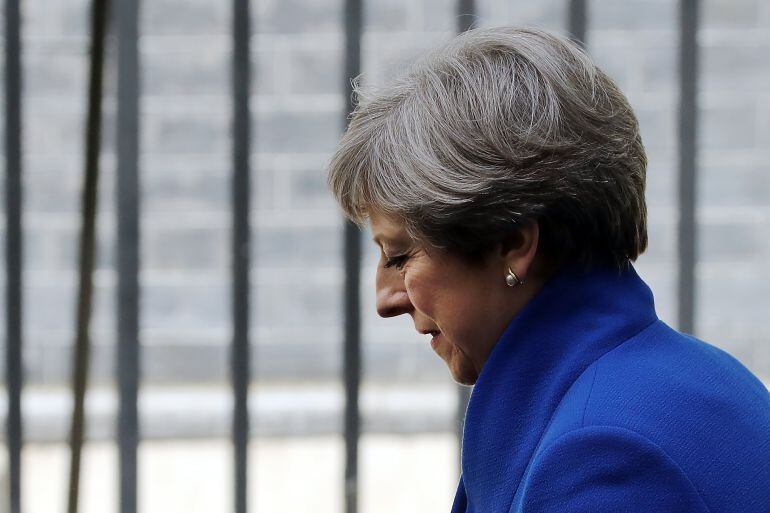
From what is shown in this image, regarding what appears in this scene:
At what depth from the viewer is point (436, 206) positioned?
48.1 inches

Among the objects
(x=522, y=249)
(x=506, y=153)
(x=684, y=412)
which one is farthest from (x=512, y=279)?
(x=684, y=412)

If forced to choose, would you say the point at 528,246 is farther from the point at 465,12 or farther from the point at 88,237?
the point at 88,237

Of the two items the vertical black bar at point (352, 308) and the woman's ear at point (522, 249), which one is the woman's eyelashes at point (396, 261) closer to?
the woman's ear at point (522, 249)

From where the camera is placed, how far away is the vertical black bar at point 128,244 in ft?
7.42

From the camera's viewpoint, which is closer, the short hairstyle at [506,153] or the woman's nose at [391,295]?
the short hairstyle at [506,153]

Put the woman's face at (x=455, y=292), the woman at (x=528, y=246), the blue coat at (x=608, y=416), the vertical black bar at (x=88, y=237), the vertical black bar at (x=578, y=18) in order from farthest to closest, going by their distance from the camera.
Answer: the vertical black bar at (x=578, y=18) → the vertical black bar at (x=88, y=237) → the woman's face at (x=455, y=292) → the woman at (x=528, y=246) → the blue coat at (x=608, y=416)

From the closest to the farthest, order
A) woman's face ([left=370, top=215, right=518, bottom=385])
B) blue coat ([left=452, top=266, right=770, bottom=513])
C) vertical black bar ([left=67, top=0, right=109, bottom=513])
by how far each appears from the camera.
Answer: blue coat ([left=452, top=266, right=770, bottom=513]), woman's face ([left=370, top=215, right=518, bottom=385]), vertical black bar ([left=67, top=0, right=109, bottom=513])

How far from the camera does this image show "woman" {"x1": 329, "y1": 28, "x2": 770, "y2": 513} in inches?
46.2

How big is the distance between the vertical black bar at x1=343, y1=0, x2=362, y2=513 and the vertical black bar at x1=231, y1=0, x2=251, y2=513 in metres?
→ 0.22

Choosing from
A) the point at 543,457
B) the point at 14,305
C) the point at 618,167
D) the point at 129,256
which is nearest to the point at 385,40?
the point at 129,256

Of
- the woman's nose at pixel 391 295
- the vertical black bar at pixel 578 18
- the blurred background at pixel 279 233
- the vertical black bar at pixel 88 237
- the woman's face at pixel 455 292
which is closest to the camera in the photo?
the woman's face at pixel 455 292

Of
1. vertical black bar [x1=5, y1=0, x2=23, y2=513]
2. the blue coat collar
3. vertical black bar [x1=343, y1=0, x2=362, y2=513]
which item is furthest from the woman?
vertical black bar [x1=5, y1=0, x2=23, y2=513]

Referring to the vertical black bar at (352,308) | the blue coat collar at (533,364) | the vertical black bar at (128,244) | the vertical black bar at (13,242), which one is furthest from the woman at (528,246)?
the vertical black bar at (13,242)

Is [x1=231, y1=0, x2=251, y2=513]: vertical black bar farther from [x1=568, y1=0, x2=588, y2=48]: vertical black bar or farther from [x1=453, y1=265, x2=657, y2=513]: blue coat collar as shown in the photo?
[x1=453, y1=265, x2=657, y2=513]: blue coat collar
